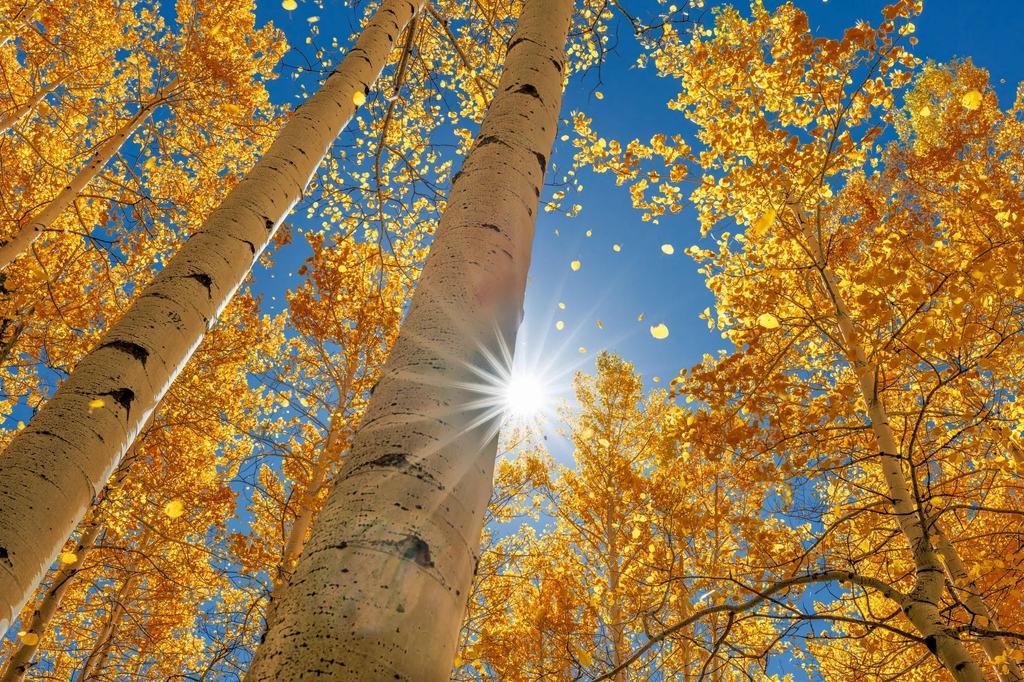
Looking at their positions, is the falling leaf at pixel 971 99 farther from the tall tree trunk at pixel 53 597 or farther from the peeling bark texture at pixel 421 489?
the tall tree trunk at pixel 53 597

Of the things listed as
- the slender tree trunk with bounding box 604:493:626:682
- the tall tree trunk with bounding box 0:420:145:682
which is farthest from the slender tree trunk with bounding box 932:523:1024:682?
the tall tree trunk with bounding box 0:420:145:682

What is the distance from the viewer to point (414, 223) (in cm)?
450

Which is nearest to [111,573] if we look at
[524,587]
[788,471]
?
[524,587]

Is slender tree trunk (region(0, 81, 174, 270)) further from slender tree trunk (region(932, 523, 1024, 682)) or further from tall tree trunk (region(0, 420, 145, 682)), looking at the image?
slender tree trunk (region(932, 523, 1024, 682))

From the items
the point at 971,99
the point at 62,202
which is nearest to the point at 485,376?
the point at 971,99

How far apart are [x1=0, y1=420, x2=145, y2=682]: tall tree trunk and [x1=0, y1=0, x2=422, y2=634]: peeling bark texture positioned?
11.2ft

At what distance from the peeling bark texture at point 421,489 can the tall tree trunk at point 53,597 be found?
4.44 m

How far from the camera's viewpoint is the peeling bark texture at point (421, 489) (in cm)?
63

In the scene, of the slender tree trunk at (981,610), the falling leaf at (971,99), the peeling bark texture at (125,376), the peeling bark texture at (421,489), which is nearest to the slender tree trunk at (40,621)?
the peeling bark texture at (125,376)

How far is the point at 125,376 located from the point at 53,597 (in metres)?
4.79

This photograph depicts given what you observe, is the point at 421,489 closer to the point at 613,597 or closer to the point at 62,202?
the point at 613,597

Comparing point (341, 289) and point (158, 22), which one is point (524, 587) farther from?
point (158, 22)

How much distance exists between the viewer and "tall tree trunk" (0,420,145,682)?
414cm

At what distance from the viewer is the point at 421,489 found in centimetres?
79
